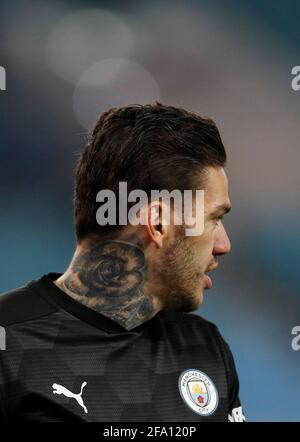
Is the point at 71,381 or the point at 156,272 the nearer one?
the point at 71,381

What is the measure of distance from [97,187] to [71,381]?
50cm

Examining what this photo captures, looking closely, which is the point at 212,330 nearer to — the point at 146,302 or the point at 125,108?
the point at 146,302

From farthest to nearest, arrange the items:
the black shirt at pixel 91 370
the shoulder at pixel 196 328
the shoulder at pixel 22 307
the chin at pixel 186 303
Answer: the shoulder at pixel 196 328 < the chin at pixel 186 303 < the shoulder at pixel 22 307 < the black shirt at pixel 91 370

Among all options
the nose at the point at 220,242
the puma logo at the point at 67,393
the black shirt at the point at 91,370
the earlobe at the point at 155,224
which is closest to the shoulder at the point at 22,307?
the black shirt at the point at 91,370

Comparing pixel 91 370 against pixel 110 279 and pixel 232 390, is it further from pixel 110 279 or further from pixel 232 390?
pixel 232 390

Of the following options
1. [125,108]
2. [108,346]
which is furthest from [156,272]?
[125,108]

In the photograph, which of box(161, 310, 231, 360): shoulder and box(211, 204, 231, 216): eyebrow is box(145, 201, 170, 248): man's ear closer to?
box(211, 204, 231, 216): eyebrow

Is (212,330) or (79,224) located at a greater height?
(79,224)

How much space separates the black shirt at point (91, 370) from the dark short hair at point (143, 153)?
23 centimetres

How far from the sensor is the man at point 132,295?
152cm

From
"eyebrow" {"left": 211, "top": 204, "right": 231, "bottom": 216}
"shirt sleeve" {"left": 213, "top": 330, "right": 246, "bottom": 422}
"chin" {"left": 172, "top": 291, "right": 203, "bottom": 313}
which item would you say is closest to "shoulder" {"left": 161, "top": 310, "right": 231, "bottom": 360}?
"shirt sleeve" {"left": 213, "top": 330, "right": 246, "bottom": 422}

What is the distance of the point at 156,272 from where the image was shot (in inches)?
64.5

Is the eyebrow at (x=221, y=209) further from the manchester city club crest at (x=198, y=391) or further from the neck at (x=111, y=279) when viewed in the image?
the manchester city club crest at (x=198, y=391)
